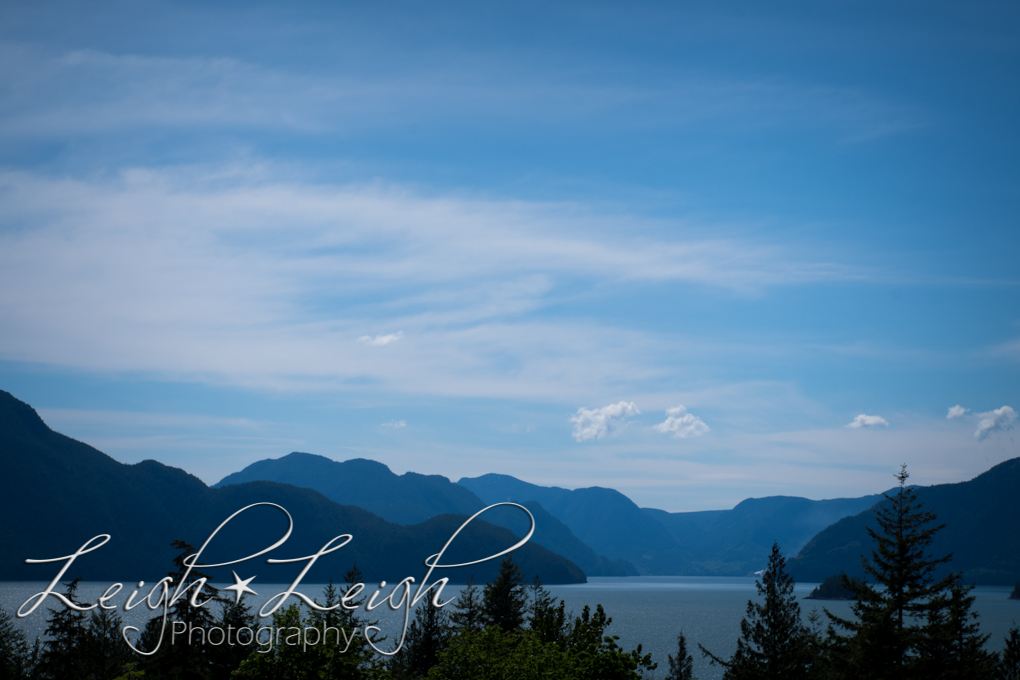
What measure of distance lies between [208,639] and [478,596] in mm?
40973

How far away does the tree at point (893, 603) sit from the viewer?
96.6 feet

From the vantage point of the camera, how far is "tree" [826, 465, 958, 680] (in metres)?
Answer: 29.5

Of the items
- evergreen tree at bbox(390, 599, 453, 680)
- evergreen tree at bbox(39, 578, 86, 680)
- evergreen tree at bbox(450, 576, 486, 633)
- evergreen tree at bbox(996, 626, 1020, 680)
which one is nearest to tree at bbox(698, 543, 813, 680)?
evergreen tree at bbox(450, 576, 486, 633)

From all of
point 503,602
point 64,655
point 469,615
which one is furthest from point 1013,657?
point 64,655

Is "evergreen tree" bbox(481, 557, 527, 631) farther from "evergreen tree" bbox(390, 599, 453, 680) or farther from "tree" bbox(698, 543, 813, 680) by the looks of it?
"tree" bbox(698, 543, 813, 680)

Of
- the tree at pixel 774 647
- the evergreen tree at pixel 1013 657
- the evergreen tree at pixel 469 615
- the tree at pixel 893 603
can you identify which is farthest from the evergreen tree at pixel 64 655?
the evergreen tree at pixel 1013 657

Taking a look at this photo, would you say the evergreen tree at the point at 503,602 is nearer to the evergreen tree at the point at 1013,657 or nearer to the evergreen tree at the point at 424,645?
the evergreen tree at the point at 424,645

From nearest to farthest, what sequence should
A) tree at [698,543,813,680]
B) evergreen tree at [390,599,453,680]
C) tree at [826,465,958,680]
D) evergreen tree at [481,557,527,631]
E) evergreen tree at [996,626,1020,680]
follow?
tree at [826,465,958,680]
tree at [698,543,813,680]
evergreen tree at [481,557,527,631]
evergreen tree at [390,599,453,680]
evergreen tree at [996,626,1020,680]

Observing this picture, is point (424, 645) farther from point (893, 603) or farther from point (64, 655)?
point (893, 603)

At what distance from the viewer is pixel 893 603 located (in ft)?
103

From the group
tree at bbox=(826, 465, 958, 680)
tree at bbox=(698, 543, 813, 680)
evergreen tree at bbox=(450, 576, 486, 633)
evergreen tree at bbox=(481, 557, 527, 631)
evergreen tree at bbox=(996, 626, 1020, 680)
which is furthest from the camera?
evergreen tree at bbox=(996, 626, 1020, 680)

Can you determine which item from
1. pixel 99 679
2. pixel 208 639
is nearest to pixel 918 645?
pixel 208 639

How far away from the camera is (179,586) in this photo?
2638 centimetres

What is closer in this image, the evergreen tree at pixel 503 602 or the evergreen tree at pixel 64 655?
the evergreen tree at pixel 64 655
